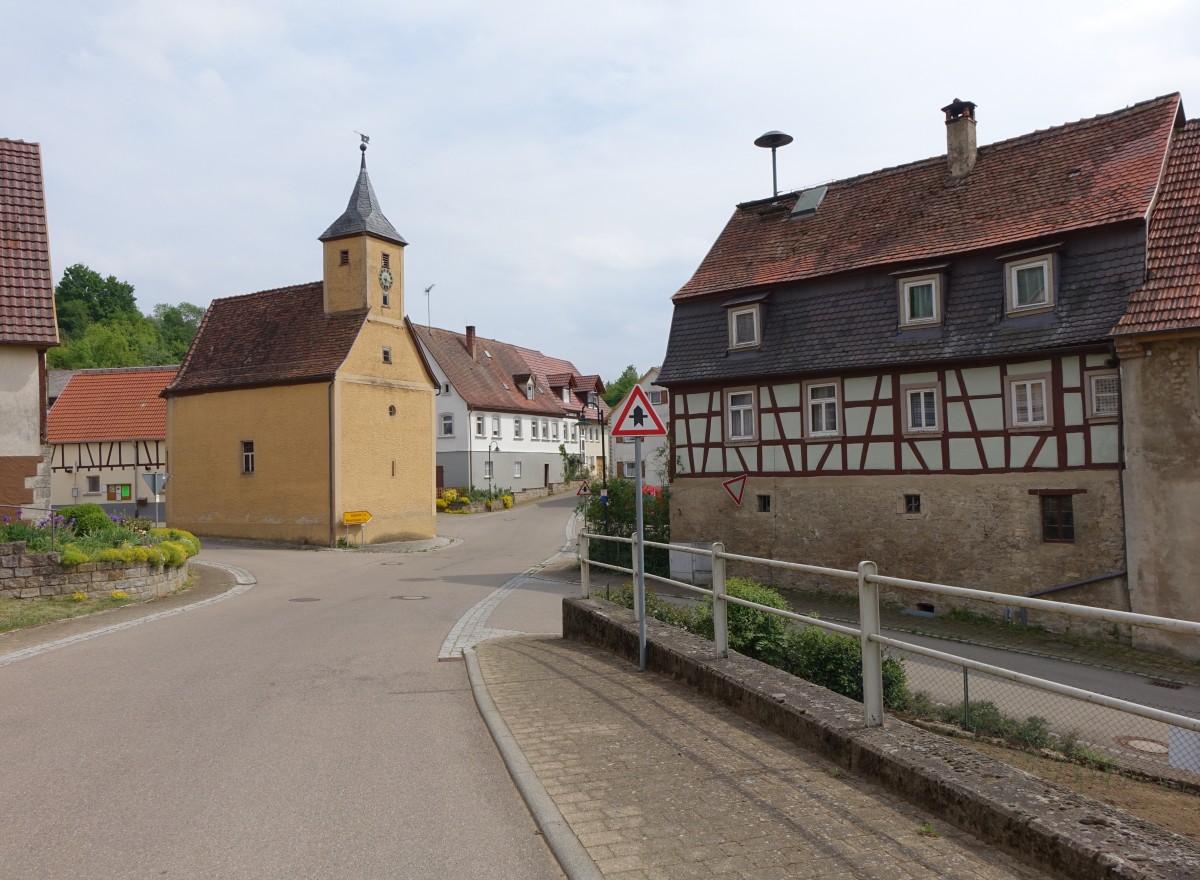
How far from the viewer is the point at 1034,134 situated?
21.2m

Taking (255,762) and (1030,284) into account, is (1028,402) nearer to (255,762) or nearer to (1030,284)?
(1030,284)

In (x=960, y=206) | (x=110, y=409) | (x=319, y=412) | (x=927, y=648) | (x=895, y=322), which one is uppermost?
(x=960, y=206)

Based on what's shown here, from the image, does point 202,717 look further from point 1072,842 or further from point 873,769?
point 1072,842

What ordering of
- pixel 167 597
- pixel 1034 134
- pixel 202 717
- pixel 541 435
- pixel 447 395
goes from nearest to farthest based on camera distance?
pixel 202 717 < pixel 167 597 < pixel 1034 134 < pixel 447 395 < pixel 541 435

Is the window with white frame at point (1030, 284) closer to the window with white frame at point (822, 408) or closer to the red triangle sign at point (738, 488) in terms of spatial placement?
the window with white frame at point (822, 408)

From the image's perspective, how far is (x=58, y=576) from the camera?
15.2 m

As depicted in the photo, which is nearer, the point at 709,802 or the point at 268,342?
the point at 709,802

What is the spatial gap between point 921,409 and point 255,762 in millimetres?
16788

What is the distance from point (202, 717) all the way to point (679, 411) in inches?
693

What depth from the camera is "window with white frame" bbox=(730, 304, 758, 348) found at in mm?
→ 22609

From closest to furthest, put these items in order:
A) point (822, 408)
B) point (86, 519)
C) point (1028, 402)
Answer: point (86, 519)
point (1028, 402)
point (822, 408)

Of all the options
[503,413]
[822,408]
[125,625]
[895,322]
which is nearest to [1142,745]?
[125,625]

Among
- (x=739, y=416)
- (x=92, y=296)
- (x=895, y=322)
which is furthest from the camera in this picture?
(x=92, y=296)

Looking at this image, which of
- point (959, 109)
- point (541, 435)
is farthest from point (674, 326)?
point (541, 435)
